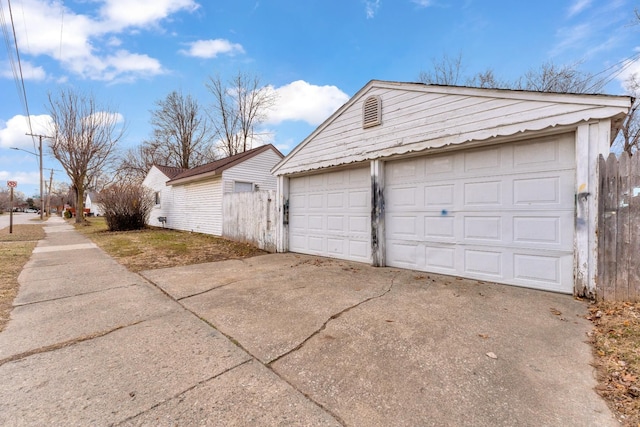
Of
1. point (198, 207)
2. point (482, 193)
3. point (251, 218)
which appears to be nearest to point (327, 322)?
point (482, 193)

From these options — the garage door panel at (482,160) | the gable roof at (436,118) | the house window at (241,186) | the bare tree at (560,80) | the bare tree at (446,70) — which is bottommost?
the garage door panel at (482,160)

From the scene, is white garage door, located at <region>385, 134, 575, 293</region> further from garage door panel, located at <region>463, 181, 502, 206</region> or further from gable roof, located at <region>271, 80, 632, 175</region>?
gable roof, located at <region>271, 80, 632, 175</region>

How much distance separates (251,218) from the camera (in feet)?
29.8

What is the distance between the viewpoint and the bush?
13.6 metres

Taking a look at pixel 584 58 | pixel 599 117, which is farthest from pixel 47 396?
pixel 584 58

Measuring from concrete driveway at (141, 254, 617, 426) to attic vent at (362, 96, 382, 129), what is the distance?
335 centimetres

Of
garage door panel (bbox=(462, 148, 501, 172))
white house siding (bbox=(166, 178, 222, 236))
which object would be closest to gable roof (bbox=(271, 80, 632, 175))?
garage door panel (bbox=(462, 148, 501, 172))

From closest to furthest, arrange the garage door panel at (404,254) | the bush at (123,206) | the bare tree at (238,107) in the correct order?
A: the garage door panel at (404,254)
the bush at (123,206)
the bare tree at (238,107)

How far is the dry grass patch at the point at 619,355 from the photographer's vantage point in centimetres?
173

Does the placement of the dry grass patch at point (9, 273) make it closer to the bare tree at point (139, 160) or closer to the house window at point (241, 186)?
the house window at point (241, 186)

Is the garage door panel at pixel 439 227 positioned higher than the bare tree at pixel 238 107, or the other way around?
the bare tree at pixel 238 107

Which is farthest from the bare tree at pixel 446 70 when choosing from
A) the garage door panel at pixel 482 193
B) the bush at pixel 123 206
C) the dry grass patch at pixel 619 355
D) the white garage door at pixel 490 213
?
the bush at pixel 123 206

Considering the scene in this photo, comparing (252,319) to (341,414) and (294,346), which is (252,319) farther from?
(341,414)

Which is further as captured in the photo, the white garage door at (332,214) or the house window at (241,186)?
the house window at (241,186)
